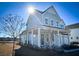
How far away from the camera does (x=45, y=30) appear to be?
9.95 feet

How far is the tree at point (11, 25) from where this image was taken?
2.99m

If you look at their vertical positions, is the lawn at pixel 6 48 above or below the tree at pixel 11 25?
below

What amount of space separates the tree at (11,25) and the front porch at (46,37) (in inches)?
8.8

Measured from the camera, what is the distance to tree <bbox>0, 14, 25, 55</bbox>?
9.80ft

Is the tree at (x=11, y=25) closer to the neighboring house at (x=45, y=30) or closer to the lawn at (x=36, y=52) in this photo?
the neighboring house at (x=45, y=30)

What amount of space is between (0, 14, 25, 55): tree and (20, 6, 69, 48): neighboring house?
Result: 0.40 ft

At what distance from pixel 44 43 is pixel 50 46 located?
0.12 meters

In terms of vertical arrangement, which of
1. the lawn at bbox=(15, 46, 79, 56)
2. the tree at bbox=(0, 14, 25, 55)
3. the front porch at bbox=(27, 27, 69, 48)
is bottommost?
the lawn at bbox=(15, 46, 79, 56)

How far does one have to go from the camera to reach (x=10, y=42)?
299 centimetres

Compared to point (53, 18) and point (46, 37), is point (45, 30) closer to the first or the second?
point (46, 37)

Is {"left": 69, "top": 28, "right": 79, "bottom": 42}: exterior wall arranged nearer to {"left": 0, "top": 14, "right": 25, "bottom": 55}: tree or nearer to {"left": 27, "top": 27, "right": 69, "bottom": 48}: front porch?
{"left": 27, "top": 27, "right": 69, "bottom": 48}: front porch

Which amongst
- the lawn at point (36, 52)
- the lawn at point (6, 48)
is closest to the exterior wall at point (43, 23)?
the lawn at point (36, 52)

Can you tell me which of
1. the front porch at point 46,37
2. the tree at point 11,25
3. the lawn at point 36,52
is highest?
the tree at point 11,25

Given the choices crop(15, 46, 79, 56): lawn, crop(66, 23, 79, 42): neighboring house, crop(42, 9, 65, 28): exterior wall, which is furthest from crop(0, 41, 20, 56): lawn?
crop(66, 23, 79, 42): neighboring house
